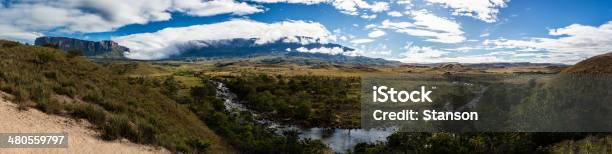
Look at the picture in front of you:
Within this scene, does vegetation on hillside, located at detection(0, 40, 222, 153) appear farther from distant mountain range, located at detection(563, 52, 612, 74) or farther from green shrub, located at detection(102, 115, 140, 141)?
distant mountain range, located at detection(563, 52, 612, 74)

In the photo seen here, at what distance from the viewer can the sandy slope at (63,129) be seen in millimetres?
20719

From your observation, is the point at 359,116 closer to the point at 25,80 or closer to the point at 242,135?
the point at 242,135

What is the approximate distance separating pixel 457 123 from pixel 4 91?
40.0 meters

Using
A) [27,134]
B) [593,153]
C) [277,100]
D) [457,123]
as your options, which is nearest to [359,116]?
[277,100]

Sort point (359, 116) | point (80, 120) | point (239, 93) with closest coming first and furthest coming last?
point (80, 120) < point (359, 116) < point (239, 93)

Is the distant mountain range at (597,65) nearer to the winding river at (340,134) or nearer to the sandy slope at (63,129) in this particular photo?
the winding river at (340,134)

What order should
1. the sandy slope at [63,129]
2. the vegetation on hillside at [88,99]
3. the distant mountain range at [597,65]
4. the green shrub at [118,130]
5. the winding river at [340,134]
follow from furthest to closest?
the winding river at [340,134] < the distant mountain range at [597,65] < the vegetation on hillside at [88,99] < the green shrub at [118,130] < the sandy slope at [63,129]

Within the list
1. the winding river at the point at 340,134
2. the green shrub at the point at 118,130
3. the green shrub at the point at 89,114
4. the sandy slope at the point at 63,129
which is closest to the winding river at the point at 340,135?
the winding river at the point at 340,134

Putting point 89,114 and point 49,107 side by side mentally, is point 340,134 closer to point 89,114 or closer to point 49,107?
point 89,114

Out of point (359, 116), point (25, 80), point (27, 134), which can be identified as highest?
point (25, 80)

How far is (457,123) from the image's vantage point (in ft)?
169
